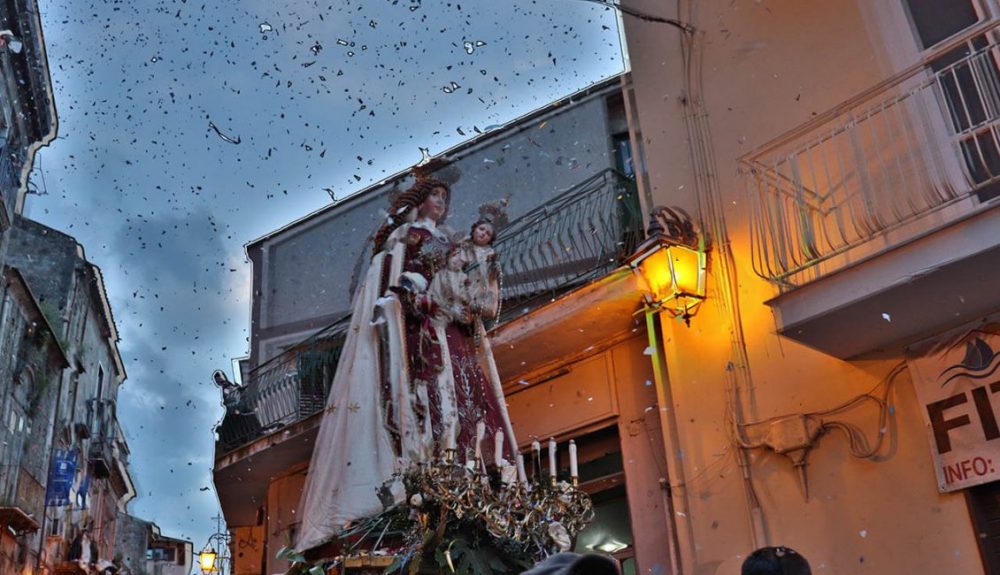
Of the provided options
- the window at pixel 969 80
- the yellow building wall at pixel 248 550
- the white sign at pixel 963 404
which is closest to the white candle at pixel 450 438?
the white sign at pixel 963 404

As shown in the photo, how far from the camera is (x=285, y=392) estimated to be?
35.0 ft

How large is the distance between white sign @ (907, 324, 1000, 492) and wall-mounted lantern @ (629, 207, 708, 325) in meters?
1.63

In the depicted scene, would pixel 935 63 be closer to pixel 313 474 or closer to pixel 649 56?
pixel 649 56

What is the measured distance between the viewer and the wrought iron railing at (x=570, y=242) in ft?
25.7

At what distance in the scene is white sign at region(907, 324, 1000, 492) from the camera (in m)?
4.91

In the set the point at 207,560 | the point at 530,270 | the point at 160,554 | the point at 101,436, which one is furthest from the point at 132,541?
the point at 530,270

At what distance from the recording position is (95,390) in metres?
28.9

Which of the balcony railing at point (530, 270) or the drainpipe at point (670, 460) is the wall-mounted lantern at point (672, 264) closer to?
the drainpipe at point (670, 460)

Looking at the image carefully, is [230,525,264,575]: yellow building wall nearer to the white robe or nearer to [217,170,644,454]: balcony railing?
[217,170,644,454]: balcony railing

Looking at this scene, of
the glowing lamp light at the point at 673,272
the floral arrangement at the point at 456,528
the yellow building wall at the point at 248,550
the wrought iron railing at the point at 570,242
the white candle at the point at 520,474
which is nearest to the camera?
the floral arrangement at the point at 456,528

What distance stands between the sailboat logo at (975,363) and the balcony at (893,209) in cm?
17

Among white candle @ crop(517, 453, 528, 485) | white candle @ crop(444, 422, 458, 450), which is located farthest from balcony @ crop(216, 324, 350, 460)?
white candle @ crop(444, 422, 458, 450)

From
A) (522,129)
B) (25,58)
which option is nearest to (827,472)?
(522,129)

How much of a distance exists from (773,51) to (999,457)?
3223mm
